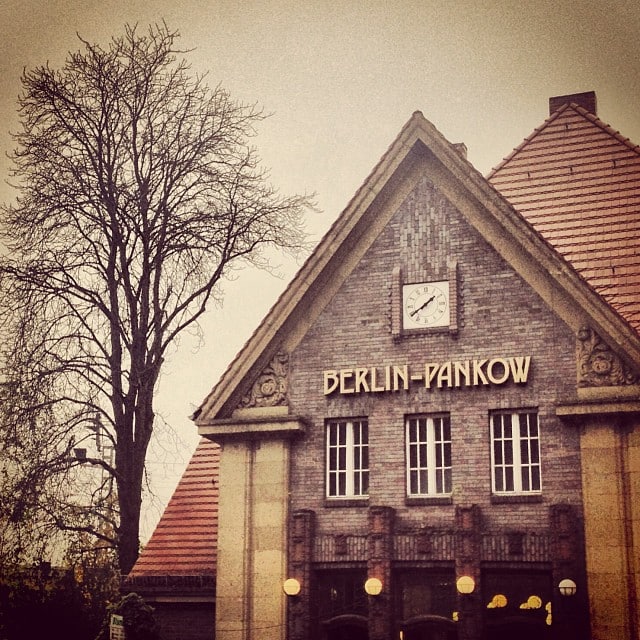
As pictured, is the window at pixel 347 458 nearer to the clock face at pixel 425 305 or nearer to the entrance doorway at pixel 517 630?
the clock face at pixel 425 305

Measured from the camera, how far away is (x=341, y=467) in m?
21.4

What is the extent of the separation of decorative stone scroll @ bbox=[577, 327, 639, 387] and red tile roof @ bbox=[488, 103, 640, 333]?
6.16ft

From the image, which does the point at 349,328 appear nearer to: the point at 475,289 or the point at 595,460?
the point at 475,289

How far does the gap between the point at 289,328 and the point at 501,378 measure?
4414mm

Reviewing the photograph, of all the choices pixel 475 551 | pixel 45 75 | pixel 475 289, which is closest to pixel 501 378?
pixel 475 289

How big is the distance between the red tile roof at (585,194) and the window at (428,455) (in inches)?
170

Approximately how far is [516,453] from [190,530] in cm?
737

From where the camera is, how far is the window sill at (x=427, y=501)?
20281 millimetres

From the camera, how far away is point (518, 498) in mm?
19750

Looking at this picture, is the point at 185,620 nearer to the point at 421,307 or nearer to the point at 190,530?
the point at 190,530

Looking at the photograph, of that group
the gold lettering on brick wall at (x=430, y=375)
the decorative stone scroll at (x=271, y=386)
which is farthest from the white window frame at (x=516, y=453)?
the decorative stone scroll at (x=271, y=386)

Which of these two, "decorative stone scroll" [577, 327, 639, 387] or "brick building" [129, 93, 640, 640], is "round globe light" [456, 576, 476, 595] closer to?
"brick building" [129, 93, 640, 640]

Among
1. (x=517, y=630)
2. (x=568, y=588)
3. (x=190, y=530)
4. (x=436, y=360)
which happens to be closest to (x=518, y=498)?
(x=568, y=588)

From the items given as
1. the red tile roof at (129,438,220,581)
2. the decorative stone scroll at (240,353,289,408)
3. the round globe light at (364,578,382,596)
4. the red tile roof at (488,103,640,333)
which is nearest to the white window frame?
the round globe light at (364,578,382,596)
